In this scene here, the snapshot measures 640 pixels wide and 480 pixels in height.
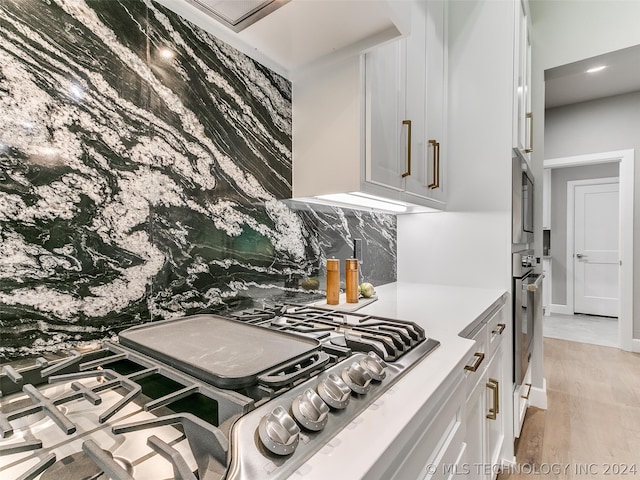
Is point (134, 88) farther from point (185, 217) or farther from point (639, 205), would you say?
point (639, 205)

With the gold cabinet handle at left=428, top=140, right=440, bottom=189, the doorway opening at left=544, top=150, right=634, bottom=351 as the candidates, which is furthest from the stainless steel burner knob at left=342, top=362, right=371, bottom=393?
the doorway opening at left=544, top=150, right=634, bottom=351

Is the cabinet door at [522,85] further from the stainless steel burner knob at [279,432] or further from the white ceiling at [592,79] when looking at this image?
the stainless steel burner knob at [279,432]

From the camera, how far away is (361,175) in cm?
114

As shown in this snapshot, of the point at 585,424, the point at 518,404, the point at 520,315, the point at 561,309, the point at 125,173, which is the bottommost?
the point at 585,424

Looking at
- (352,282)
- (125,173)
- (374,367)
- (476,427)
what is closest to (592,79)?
(352,282)

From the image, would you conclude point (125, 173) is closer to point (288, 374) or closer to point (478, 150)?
point (288, 374)

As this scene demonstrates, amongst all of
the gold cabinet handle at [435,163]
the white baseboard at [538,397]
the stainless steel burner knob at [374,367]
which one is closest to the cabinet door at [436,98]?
the gold cabinet handle at [435,163]

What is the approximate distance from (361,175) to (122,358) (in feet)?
2.82

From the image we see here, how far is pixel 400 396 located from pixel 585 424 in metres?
2.39

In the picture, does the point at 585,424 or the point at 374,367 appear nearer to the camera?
the point at 374,367

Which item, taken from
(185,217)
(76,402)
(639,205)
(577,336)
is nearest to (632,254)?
(639,205)

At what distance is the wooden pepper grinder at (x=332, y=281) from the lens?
1381 mm

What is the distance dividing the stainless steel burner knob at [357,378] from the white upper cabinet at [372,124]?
69 cm

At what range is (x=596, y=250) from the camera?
15.8 ft
